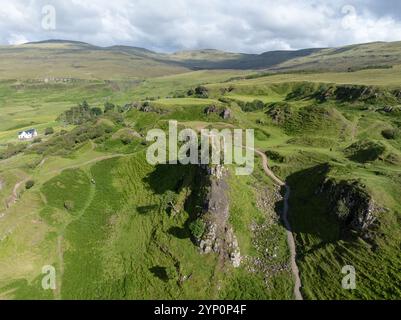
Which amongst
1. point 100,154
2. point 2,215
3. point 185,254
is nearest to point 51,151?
point 100,154

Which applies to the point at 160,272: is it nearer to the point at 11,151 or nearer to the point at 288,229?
the point at 288,229

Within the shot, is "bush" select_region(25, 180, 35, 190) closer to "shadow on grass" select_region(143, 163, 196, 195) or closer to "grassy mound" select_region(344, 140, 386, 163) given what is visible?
"shadow on grass" select_region(143, 163, 196, 195)

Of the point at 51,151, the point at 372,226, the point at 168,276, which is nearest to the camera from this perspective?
the point at 372,226

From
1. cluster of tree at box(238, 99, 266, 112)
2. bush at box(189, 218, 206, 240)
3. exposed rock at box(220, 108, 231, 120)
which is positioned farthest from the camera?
cluster of tree at box(238, 99, 266, 112)

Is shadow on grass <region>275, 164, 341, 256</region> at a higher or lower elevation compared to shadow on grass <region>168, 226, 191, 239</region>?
higher

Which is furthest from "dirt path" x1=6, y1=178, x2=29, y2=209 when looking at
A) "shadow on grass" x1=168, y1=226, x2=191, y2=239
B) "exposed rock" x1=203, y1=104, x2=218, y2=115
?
"exposed rock" x1=203, y1=104, x2=218, y2=115
